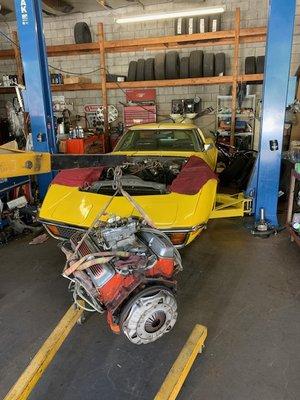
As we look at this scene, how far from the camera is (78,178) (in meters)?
3.39

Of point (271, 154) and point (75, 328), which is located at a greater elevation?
point (271, 154)

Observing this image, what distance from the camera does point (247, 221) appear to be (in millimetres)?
4348

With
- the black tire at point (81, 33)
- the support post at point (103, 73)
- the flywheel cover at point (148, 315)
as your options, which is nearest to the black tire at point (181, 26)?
the support post at point (103, 73)

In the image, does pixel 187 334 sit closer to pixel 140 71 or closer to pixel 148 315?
pixel 148 315

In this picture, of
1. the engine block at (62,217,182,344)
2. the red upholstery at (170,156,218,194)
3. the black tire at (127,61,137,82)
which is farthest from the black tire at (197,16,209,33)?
the engine block at (62,217,182,344)

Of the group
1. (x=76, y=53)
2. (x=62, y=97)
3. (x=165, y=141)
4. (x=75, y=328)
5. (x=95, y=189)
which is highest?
(x=76, y=53)

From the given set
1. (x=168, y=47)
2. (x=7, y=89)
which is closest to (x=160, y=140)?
(x=168, y=47)

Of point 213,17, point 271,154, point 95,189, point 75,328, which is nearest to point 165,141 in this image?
point 271,154

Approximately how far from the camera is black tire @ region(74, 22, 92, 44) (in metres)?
7.89

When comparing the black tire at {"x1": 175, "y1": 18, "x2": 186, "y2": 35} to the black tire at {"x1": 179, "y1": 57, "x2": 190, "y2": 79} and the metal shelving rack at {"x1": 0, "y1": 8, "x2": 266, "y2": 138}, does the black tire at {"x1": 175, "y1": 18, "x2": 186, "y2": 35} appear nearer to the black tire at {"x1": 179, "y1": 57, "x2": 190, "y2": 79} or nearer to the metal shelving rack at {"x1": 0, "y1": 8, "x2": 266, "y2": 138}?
the metal shelving rack at {"x1": 0, "y1": 8, "x2": 266, "y2": 138}

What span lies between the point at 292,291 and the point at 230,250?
2.93 ft

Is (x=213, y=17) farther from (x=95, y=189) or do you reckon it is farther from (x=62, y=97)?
(x=95, y=189)

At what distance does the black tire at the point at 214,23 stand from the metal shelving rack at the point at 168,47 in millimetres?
214

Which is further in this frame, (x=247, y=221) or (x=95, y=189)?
(x=247, y=221)
